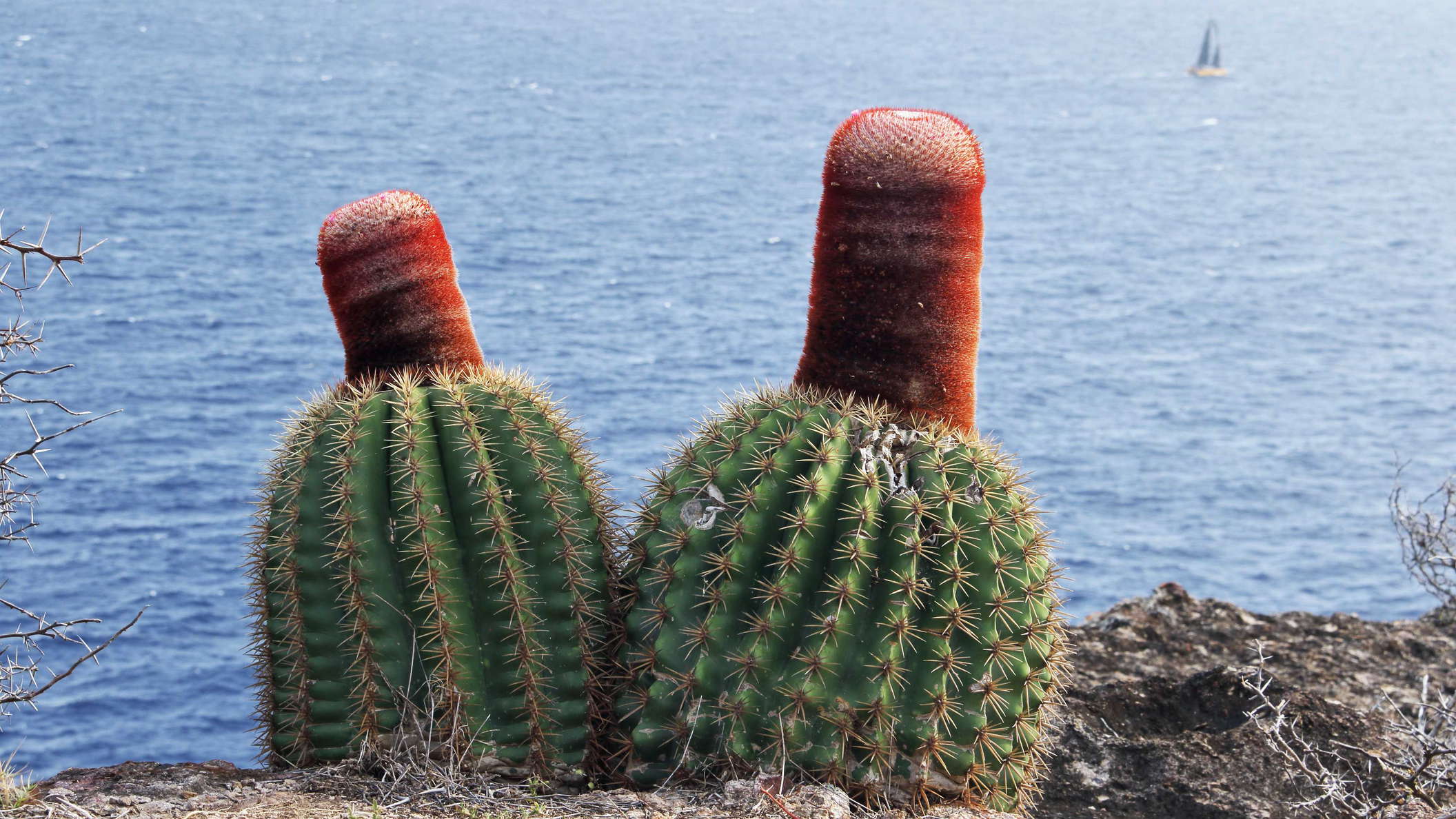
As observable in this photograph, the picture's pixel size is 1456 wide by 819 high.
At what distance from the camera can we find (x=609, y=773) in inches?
197

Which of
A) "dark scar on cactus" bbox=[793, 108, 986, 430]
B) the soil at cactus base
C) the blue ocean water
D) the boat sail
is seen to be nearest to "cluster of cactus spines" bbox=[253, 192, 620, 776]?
the soil at cactus base

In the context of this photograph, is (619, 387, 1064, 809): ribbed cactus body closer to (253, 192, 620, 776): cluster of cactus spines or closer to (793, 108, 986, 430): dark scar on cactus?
(793, 108, 986, 430): dark scar on cactus

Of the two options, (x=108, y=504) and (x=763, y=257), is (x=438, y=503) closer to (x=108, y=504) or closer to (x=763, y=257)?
(x=108, y=504)

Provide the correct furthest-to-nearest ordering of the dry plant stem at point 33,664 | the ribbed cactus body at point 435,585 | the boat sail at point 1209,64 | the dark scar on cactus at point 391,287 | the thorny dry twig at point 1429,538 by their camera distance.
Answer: the boat sail at point 1209,64, the thorny dry twig at point 1429,538, the dark scar on cactus at point 391,287, the ribbed cactus body at point 435,585, the dry plant stem at point 33,664

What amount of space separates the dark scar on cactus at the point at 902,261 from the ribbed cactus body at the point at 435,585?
3.83 feet

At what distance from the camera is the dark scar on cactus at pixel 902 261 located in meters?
4.85

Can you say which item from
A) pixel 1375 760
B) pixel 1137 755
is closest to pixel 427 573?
pixel 1137 755

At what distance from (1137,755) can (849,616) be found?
2.12 meters

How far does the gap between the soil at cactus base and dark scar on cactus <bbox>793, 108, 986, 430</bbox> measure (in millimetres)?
1478

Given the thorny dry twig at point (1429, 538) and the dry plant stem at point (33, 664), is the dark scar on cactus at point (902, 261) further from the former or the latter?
the thorny dry twig at point (1429, 538)

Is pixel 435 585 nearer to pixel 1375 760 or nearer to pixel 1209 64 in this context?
pixel 1375 760

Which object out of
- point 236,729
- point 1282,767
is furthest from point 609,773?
point 236,729

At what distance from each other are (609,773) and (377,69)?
3017 inches

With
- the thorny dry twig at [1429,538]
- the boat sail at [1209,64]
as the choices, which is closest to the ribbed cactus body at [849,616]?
the thorny dry twig at [1429,538]
